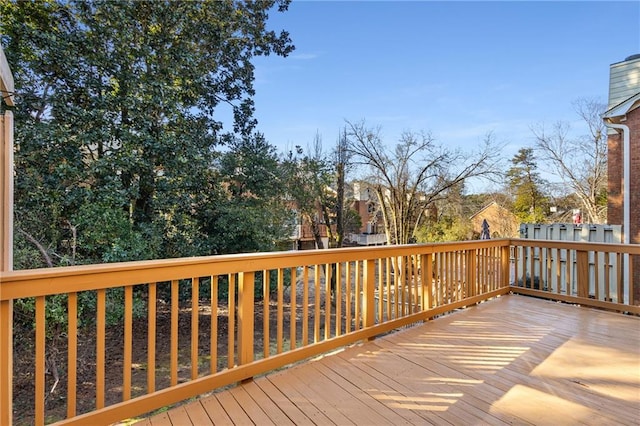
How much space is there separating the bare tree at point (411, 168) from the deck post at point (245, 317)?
467 inches

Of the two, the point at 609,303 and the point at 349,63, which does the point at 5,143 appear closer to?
the point at 609,303

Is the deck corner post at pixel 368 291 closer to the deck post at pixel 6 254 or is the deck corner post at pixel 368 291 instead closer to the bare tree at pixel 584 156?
the deck post at pixel 6 254

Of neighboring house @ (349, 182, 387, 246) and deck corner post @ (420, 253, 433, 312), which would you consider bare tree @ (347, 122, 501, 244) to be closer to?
neighboring house @ (349, 182, 387, 246)

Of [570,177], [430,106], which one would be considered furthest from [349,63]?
[570,177]

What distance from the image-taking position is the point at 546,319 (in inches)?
146

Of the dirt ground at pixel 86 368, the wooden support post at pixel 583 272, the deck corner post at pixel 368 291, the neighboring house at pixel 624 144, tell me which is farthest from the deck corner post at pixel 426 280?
the neighboring house at pixel 624 144

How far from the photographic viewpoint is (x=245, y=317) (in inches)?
88.9

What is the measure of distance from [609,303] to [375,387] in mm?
3551

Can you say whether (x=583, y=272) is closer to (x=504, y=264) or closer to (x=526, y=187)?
(x=504, y=264)

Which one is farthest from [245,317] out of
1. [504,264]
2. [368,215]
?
[368,215]

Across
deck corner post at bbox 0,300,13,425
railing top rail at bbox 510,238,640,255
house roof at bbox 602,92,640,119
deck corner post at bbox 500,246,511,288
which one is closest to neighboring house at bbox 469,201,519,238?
house roof at bbox 602,92,640,119

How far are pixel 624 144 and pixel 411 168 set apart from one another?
7654 millimetres

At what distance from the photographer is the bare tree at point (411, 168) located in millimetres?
13584

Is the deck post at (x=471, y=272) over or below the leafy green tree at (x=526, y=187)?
below
